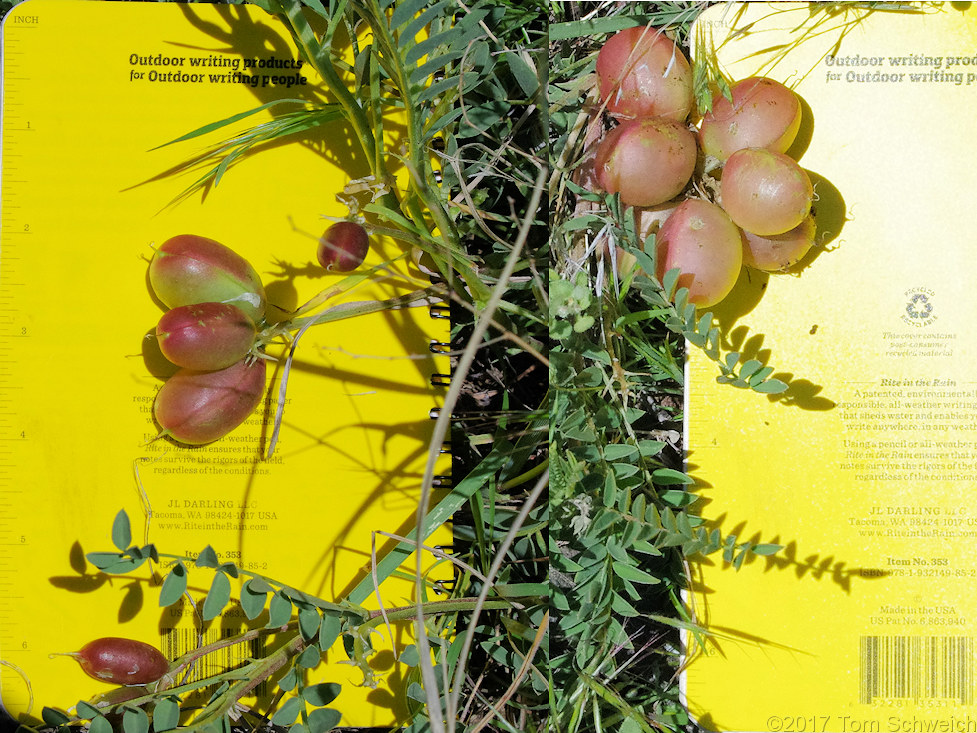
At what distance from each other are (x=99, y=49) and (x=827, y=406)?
3.19 ft

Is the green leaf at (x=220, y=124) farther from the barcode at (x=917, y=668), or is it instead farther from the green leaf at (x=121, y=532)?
the barcode at (x=917, y=668)

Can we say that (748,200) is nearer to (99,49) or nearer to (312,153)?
(312,153)

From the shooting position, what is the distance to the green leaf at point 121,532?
0.69m

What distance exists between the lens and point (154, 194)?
900 millimetres

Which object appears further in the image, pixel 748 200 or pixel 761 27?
pixel 761 27

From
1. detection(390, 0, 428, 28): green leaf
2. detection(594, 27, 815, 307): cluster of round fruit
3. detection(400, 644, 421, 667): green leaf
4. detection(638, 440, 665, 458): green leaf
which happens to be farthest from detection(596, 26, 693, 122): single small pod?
detection(400, 644, 421, 667): green leaf

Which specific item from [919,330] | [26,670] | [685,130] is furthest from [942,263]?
[26,670]

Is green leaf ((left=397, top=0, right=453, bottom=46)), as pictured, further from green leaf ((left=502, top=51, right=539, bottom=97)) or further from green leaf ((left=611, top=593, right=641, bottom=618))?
green leaf ((left=611, top=593, right=641, bottom=618))

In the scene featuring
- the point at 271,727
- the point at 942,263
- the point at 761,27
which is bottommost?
the point at 271,727

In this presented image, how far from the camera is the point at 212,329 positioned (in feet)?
2.60

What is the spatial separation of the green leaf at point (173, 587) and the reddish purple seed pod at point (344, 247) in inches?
14.4

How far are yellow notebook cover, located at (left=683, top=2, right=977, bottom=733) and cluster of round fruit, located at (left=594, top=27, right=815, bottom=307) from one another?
0.07 meters

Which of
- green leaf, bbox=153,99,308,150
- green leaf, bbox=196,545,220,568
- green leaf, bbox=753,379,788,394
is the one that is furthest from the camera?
green leaf, bbox=153,99,308,150

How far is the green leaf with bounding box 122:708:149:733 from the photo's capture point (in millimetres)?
675
